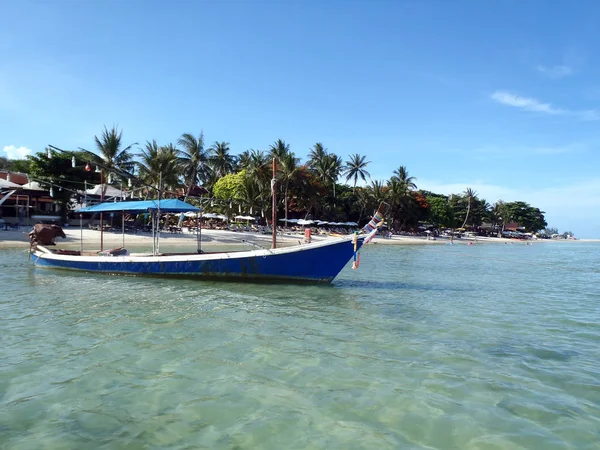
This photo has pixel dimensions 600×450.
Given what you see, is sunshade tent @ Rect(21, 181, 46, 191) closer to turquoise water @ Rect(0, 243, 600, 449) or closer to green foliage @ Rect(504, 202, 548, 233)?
turquoise water @ Rect(0, 243, 600, 449)

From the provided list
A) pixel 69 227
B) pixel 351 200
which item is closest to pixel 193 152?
pixel 69 227

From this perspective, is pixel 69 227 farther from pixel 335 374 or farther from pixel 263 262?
pixel 335 374

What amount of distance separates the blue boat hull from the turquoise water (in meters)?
1.87

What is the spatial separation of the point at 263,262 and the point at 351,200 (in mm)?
49448

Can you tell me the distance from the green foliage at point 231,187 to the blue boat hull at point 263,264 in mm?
34002

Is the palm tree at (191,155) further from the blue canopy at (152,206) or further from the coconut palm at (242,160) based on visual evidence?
the blue canopy at (152,206)

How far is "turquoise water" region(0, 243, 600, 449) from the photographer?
14.7 feet

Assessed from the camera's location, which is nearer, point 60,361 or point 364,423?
point 364,423

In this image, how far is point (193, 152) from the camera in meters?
52.4

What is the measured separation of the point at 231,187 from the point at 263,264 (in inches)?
1476

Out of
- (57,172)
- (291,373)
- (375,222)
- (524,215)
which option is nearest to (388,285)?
(375,222)

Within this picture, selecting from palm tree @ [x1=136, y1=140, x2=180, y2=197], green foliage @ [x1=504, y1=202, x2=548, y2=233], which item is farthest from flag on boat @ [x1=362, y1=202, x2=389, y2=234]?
green foliage @ [x1=504, y1=202, x2=548, y2=233]

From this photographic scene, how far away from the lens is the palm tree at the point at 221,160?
193 feet

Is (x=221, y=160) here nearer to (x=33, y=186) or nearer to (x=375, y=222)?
(x=33, y=186)
